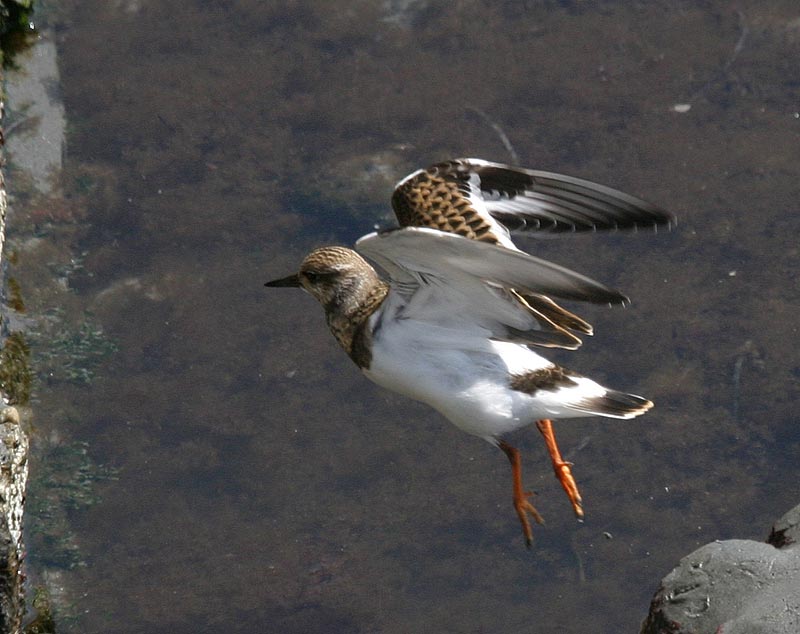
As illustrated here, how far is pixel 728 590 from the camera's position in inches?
139

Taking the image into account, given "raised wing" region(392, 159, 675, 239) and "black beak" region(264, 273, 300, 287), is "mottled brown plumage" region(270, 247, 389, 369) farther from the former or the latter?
"raised wing" region(392, 159, 675, 239)

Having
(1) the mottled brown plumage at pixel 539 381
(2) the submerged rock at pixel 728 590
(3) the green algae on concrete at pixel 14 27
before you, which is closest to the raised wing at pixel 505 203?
(1) the mottled brown plumage at pixel 539 381

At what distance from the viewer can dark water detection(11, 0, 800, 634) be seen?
4859 millimetres

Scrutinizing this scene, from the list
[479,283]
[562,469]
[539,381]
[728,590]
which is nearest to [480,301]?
[479,283]

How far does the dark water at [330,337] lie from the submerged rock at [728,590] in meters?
1.11

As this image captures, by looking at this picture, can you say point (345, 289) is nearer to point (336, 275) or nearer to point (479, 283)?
point (336, 275)

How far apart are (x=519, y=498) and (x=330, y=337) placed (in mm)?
1296

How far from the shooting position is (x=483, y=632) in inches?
185

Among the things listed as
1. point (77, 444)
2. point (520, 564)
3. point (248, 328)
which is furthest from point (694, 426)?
point (77, 444)

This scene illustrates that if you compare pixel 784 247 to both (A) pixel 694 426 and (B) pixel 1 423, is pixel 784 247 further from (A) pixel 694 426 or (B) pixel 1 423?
(B) pixel 1 423

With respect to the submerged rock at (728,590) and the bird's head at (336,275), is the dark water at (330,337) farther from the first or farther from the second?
the submerged rock at (728,590)

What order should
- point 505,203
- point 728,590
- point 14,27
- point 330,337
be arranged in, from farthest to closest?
1. point 14,27
2. point 330,337
3. point 505,203
4. point 728,590

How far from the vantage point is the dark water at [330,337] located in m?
4.86

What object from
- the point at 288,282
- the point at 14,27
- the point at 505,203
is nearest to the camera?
the point at 505,203
